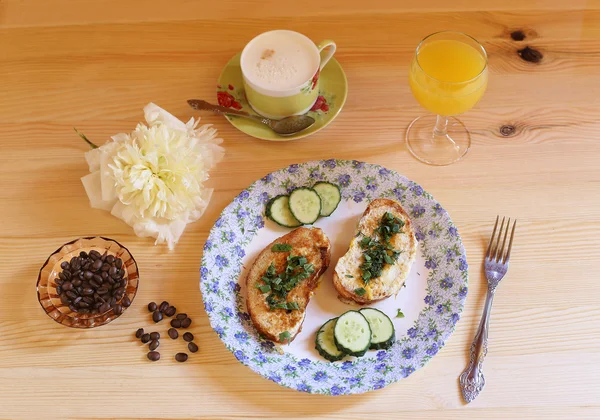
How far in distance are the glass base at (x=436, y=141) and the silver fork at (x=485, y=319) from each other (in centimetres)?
27

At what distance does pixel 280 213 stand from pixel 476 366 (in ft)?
→ 2.33

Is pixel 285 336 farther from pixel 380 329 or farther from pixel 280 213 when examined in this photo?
pixel 280 213

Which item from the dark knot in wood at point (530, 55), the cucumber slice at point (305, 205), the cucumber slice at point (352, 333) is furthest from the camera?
the dark knot in wood at point (530, 55)

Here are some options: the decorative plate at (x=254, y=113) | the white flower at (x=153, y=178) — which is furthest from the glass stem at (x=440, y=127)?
the white flower at (x=153, y=178)

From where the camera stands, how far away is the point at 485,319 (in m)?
1.71

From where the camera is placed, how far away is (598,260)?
183cm

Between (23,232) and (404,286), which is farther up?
Answer: (23,232)

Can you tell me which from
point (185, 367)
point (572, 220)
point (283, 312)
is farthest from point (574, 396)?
point (185, 367)

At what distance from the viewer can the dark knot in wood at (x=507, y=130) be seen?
204 cm

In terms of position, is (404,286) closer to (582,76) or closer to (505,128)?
(505,128)

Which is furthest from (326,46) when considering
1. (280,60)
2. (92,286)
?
(92,286)

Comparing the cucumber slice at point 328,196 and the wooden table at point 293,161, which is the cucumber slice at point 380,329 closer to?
the wooden table at point 293,161

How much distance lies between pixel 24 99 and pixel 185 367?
1.14m

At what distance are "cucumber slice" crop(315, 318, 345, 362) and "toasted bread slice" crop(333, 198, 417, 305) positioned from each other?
0.10 meters
